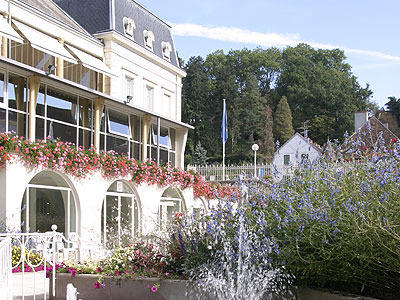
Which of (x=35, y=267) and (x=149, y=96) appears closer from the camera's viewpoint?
(x=35, y=267)

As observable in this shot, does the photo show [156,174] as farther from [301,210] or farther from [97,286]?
[301,210]

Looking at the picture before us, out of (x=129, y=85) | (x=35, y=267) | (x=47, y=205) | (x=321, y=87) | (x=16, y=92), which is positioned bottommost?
(x=35, y=267)

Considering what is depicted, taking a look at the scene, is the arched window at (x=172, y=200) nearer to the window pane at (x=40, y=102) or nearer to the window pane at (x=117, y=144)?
the window pane at (x=117, y=144)

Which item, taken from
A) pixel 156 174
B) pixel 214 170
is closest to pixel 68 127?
pixel 156 174

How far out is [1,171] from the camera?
44.3 ft

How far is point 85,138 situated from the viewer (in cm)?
1883

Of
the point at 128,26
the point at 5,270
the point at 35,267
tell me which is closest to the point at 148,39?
the point at 128,26

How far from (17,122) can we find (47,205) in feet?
8.88

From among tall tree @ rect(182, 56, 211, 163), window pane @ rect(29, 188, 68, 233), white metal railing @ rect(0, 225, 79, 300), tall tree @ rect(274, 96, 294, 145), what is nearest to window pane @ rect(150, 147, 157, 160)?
window pane @ rect(29, 188, 68, 233)

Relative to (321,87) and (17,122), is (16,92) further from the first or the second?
(321,87)

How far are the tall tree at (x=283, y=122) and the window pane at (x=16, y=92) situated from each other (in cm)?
4401

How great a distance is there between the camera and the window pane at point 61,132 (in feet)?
55.3

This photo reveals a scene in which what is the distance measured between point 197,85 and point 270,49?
651 inches

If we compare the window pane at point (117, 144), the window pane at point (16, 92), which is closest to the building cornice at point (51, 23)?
the window pane at point (16, 92)
